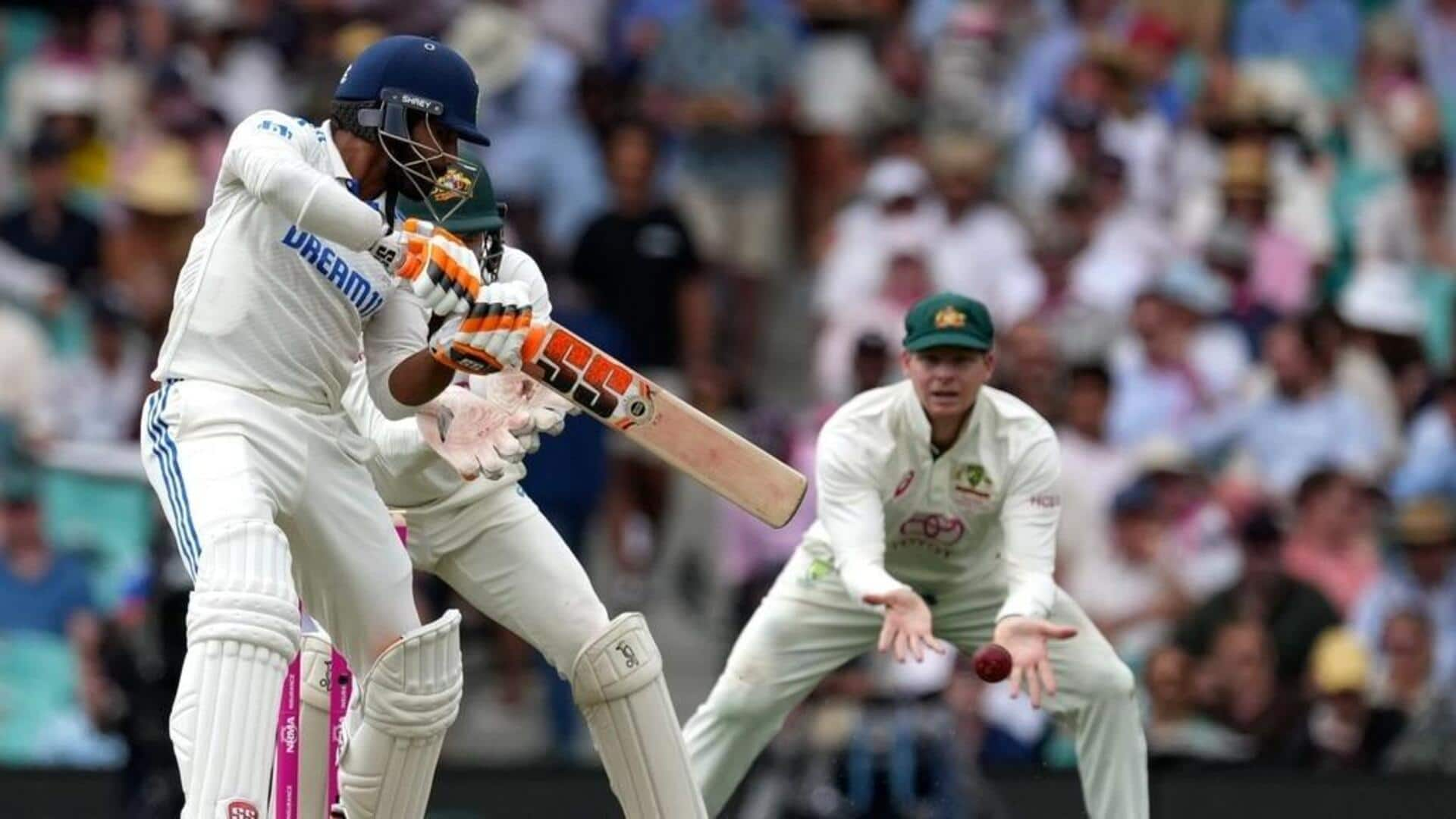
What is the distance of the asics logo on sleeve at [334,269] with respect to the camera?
6.28 meters

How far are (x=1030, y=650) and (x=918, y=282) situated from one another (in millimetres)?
4277

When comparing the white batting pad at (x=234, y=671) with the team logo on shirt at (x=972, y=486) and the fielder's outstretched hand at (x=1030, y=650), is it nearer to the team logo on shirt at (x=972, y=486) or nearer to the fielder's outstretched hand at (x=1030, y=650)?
the fielder's outstretched hand at (x=1030, y=650)

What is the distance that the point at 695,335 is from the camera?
11.2m

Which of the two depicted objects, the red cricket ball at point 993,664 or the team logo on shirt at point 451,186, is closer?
the team logo on shirt at point 451,186

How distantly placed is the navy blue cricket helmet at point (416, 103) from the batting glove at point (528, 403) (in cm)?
45

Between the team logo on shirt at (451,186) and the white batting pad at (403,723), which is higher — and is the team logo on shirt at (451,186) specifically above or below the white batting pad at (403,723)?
above

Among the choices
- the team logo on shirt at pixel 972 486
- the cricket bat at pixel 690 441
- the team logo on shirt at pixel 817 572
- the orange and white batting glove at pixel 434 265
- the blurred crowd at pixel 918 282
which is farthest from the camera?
the blurred crowd at pixel 918 282

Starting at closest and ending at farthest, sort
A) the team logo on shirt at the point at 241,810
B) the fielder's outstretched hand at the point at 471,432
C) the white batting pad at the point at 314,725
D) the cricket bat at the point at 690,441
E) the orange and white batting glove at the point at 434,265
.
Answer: the team logo on shirt at the point at 241,810 < the orange and white batting glove at the point at 434,265 < the fielder's outstretched hand at the point at 471,432 < the cricket bat at the point at 690,441 < the white batting pad at the point at 314,725

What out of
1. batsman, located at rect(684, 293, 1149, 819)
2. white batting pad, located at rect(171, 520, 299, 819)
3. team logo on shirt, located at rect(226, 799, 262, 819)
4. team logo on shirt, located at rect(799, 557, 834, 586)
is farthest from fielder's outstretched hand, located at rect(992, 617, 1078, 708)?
team logo on shirt, located at rect(226, 799, 262, 819)

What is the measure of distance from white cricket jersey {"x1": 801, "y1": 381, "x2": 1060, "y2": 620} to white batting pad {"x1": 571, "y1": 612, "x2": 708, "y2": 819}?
564 mm

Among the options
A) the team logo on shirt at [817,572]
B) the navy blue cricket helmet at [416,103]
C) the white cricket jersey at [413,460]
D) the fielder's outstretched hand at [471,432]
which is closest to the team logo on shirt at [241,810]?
the fielder's outstretched hand at [471,432]

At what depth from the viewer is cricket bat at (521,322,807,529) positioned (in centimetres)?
652

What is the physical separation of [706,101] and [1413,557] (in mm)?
3238

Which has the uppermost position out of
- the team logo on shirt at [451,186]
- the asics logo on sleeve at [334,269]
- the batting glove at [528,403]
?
the team logo on shirt at [451,186]
